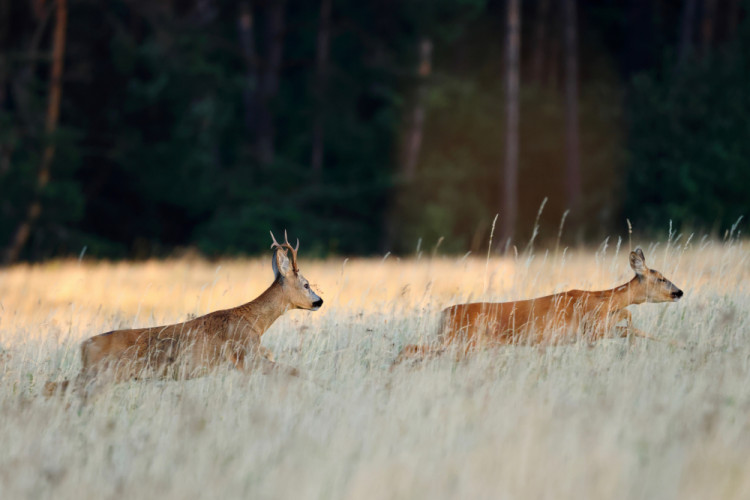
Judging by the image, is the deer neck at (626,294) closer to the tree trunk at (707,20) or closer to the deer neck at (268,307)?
the deer neck at (268,307)

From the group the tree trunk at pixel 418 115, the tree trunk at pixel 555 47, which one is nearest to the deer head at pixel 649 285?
the tree trunk at pixel 418 115

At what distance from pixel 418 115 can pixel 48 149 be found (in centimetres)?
980

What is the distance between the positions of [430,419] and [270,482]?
44.5 inches

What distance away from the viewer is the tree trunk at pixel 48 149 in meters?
24.0

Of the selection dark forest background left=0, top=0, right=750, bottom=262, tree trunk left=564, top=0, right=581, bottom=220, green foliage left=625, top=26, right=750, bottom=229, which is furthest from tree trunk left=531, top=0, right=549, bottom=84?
green foliage left=625, top=26, right=750, bottom=229

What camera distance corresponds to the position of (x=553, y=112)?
99.1ft

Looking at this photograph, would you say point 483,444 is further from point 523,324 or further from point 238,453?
point 523,324

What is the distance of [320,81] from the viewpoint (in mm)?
28312

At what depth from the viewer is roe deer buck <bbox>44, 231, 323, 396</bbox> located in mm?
6434

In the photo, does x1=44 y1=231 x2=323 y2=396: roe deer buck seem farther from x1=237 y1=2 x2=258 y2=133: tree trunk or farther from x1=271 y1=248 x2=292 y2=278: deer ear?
x1=237 y1=2 x2=258 y2=133: tree trunk

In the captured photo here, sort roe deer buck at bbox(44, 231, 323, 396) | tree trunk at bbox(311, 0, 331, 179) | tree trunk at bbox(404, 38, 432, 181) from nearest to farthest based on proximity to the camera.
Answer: roe deer buck at bbox(44, 231, 323, 396)
tree trunk at bbox(404, 38, 432, 181)
tree trunk at bbox(311, 0, 331, 179)

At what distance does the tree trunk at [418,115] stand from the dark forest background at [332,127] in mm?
52

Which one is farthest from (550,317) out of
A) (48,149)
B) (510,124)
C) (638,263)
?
(48,149)

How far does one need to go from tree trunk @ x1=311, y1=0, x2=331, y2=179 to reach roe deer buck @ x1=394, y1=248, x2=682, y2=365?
2127 centimetres
